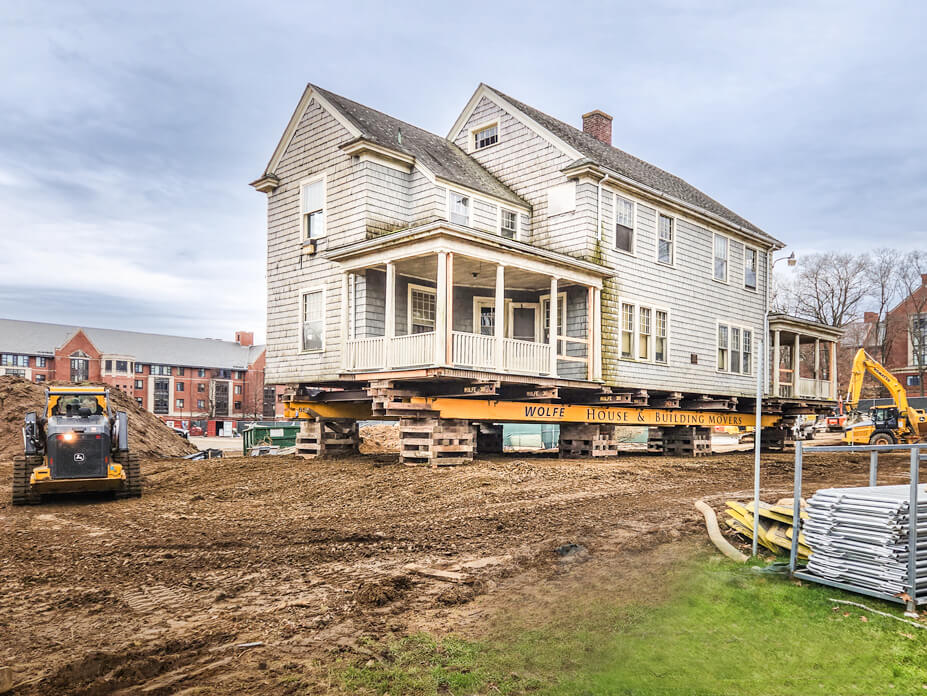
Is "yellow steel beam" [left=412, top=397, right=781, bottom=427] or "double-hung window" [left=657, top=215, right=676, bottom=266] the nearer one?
"yellow steel beam" [left=412, top=397, right=781, bottom=427]

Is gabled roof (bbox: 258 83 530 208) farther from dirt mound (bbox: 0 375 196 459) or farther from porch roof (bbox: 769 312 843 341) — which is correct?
dirt mound (bbox: 0 375 196 459)

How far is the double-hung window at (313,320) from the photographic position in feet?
65.6

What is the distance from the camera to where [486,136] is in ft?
79.2

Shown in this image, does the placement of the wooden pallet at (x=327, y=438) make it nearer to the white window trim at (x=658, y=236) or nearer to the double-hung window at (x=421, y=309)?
the double-hung window at (x=421, y=309)

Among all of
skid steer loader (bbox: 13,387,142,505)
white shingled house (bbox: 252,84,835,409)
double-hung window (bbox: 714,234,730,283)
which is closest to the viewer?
skid steer loader (bbox: 13,387,142,505)

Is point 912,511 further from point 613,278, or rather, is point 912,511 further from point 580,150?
point 580,150

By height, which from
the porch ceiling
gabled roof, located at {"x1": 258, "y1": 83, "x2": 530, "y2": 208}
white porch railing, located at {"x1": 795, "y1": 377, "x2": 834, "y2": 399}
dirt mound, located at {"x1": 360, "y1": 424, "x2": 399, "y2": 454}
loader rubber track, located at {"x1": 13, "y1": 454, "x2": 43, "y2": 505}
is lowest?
dirt mound, located at {"x1": 360, "y1": 424, "x2": 399, "y2": 454}

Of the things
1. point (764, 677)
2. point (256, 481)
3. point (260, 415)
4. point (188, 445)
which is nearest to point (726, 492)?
point (764, 677)

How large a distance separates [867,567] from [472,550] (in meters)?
4.23

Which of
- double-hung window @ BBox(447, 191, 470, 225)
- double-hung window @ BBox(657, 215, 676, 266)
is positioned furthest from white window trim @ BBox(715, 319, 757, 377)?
double-hung window @ BBox(447, 191, 470, 225)

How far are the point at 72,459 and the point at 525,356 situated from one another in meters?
10.0

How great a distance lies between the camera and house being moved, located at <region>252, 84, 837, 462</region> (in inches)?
655

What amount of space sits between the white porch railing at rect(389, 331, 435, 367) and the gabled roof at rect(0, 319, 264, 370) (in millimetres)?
Result: 83400

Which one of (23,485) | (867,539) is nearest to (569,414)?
(23,485)
